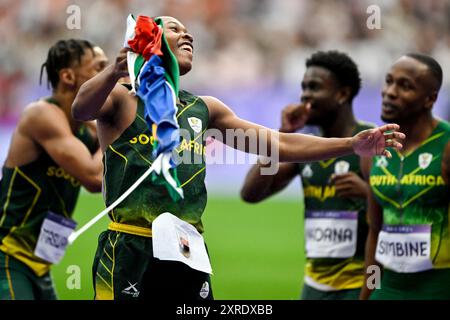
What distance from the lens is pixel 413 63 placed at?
7262mm

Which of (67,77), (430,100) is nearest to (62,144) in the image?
(67,77)

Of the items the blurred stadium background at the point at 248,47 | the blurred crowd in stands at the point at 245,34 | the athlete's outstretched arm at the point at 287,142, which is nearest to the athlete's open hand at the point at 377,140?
the athlete's outstretched arm at the point at 287,142

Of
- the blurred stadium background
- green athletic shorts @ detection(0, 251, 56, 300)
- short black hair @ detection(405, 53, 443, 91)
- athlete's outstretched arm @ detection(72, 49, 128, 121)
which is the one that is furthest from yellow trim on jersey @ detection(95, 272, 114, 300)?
the blurred stadium background

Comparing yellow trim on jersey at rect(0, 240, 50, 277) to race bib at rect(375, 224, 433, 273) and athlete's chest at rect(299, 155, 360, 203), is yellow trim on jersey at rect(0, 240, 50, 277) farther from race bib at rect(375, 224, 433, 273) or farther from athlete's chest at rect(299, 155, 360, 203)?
race bib at rect(375, 224, 433, 273)

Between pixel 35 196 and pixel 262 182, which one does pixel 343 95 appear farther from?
pixel 35 196

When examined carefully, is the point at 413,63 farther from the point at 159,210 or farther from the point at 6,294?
the point at 6,294

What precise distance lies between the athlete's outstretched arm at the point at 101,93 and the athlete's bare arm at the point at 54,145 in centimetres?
176

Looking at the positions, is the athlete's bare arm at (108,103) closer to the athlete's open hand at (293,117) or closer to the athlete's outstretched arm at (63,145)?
the athlete's outstretched arm at (63,145)

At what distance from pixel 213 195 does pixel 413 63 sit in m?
15.2

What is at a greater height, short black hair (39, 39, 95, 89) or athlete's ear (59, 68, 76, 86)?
short black hair (39, 39, 95, 89)

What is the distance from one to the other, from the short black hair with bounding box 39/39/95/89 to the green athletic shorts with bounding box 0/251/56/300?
4.76ft

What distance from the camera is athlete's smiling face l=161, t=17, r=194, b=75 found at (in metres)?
5.43

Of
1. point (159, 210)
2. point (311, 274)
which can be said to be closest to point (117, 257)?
point (159, 210)

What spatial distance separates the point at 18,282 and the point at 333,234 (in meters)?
2.49
